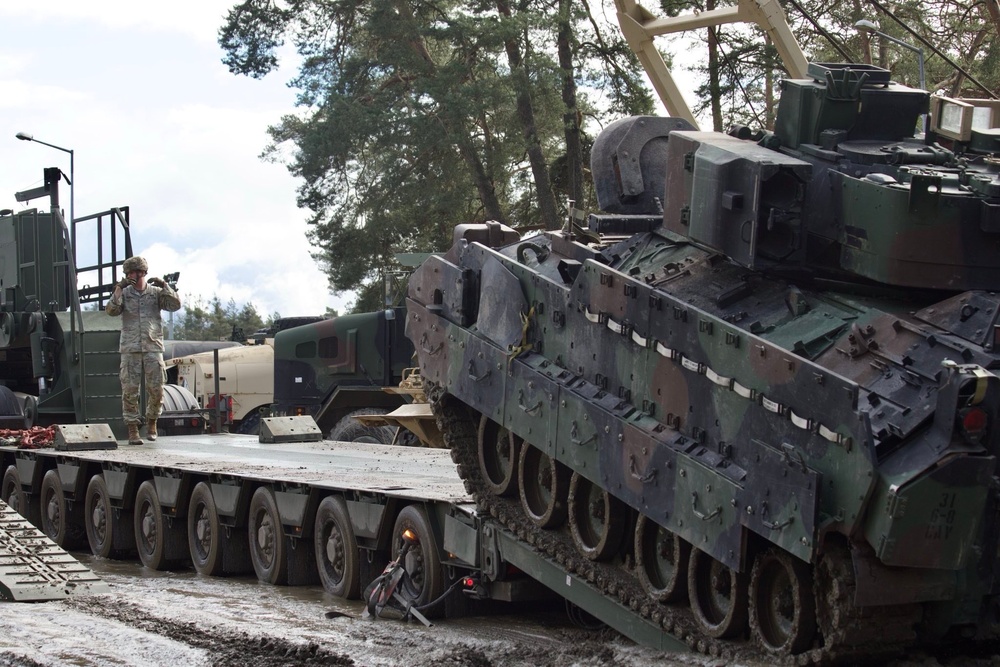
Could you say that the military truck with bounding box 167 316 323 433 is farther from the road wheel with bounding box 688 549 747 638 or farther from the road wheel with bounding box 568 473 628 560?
the road wheel with bounding box 688 549 747 638

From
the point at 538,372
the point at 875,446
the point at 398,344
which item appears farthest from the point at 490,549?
the point at 398,344

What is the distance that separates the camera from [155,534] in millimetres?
14508

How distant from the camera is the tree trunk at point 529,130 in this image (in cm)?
2603

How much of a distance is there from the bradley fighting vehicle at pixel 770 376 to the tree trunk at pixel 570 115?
54.6 feet

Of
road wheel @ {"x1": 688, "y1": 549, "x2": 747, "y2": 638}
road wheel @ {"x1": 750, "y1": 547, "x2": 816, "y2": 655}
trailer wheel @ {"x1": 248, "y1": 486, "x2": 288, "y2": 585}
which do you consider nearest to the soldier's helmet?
trailer wheel @ {"x1": 248, "y1": 486, "x2": 288, "y2": 585}

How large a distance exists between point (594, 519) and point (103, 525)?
25.9ft

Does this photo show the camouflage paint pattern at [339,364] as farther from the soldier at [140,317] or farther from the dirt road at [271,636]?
the dirt road at [271,636]

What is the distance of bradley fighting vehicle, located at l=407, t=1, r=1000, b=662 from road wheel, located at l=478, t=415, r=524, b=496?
0.07ft

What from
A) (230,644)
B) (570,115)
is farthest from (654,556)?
Answer: (570,115)

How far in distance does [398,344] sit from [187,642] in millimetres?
13911

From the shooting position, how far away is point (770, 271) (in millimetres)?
8305

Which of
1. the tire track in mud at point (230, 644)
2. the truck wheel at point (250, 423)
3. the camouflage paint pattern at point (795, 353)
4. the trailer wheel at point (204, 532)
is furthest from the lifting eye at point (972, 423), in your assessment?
the truck wheel at point (250, 423)

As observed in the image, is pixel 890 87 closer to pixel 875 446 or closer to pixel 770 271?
pixel 770 271

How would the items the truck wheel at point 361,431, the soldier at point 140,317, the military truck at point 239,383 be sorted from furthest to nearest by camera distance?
the military truck at point 239,383, the truck wheel at point 361,431, the soldier at point 140,317
